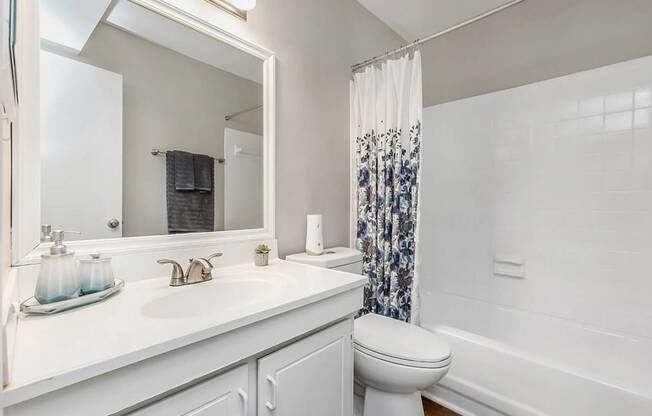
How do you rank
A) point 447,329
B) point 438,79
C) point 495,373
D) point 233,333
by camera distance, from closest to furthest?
point 233,333, point 495,373, point 447,329, point 438,79

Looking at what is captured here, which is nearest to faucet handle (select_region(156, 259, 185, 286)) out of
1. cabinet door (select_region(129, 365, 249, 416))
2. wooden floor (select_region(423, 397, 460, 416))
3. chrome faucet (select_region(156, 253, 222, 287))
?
chrome faucet (select_region(156, 253, 222, 287))

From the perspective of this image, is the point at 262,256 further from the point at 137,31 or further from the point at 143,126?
the point at 137,31

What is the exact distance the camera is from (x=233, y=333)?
0.78 meters

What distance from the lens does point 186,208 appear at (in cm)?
128

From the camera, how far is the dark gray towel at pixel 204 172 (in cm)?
132

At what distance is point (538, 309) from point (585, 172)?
0.92m

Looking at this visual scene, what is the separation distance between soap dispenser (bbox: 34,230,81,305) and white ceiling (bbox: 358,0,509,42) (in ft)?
7.29

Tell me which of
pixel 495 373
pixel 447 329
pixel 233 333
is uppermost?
pixel 233 333

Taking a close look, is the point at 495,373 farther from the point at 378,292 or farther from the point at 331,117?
the point at 331,117

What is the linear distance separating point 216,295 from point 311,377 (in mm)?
449

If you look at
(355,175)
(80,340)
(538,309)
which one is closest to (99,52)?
(80,340)

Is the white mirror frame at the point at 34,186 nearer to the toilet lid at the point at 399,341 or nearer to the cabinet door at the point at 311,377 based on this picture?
the cabinet door at the point at 311,377

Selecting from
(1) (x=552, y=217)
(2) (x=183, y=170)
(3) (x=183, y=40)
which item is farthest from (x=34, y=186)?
(1) (x=552, y=217)

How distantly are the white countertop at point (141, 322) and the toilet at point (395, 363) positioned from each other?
38cm
